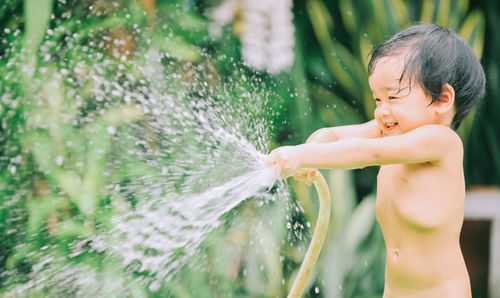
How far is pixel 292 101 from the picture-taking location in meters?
2.08

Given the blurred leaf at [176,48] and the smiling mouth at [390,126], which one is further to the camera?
the blurred leaf at [176,48]

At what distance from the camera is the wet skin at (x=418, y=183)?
956mm

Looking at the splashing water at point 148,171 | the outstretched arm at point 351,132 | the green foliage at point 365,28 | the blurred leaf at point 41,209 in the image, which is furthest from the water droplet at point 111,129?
the outstretched arm at point 351,132

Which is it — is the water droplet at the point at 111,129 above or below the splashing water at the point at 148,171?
above

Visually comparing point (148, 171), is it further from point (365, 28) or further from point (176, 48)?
point (365, 28)

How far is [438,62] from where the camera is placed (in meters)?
0.98

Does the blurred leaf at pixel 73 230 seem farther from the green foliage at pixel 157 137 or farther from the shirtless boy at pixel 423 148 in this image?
the shirtless boy at pixel 423 148

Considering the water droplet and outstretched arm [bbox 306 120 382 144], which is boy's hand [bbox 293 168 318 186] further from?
the water droplet

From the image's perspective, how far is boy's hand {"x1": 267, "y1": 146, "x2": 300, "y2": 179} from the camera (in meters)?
0.86

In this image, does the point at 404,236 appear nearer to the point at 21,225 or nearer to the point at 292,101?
the point at 292,101

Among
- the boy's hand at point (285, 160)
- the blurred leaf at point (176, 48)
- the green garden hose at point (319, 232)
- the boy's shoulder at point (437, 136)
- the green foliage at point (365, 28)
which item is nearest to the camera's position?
the boy's hand at point (285, 160)

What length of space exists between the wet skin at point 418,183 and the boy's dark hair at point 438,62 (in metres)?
0.01

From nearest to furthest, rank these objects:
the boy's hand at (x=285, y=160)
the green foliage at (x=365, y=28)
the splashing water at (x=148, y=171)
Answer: the boy's hand at (x=285, y=160)
the splashing water at (x=148, y=171)
the green foliage at (x=365, y=28)

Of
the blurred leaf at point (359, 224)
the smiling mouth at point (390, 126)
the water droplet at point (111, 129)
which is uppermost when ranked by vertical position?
the water droplet at point (111, 129)
